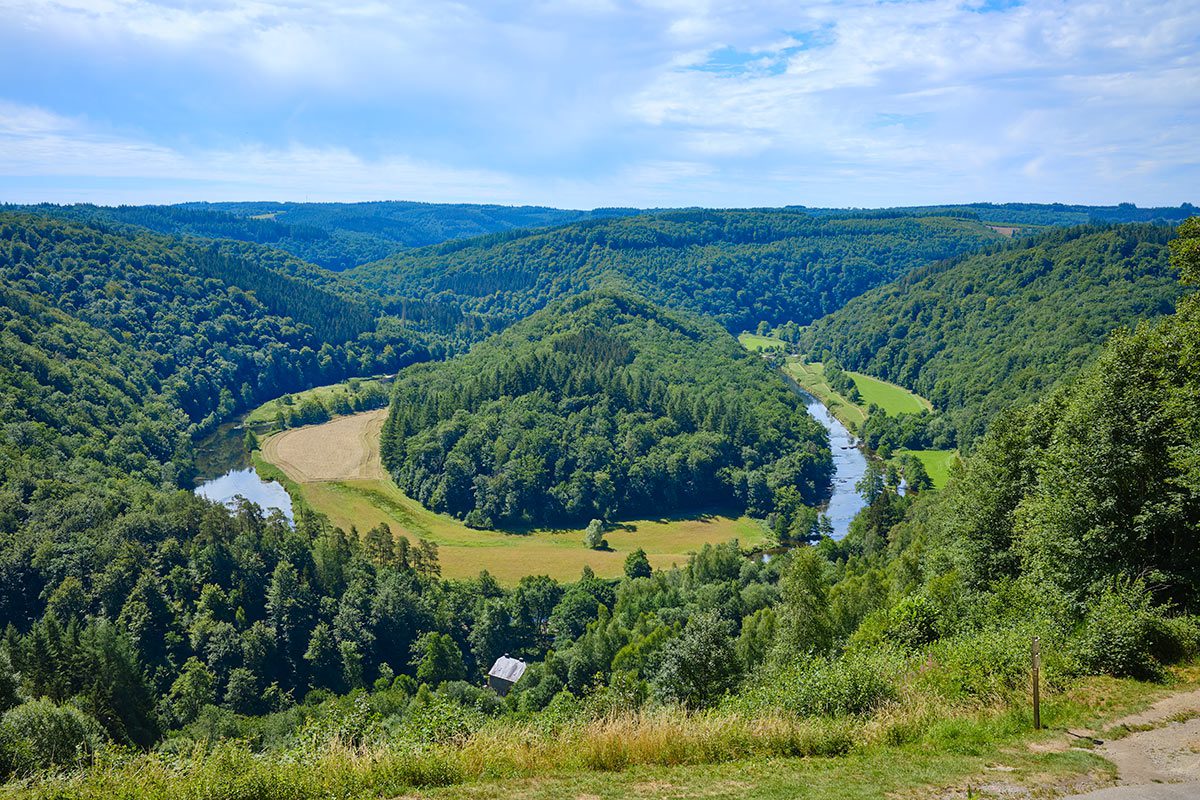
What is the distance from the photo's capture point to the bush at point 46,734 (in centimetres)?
2307

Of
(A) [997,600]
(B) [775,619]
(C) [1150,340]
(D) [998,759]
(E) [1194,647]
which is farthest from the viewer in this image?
(B) [775,619]

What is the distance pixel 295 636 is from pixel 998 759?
54278 mm

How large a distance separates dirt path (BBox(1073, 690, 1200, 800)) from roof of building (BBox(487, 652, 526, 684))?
43.5 meters

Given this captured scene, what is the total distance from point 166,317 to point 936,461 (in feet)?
525

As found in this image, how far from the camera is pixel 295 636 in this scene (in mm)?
57844

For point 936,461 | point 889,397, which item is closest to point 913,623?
point 936,461

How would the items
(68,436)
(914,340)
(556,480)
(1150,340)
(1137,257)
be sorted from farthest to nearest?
1. (914,340)
2. (1137,257)
3. (556,480)
4. (68,436)
5. (1150,340)

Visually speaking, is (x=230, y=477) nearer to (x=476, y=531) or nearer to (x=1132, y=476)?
(x=476, y=531)

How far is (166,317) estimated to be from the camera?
545ft

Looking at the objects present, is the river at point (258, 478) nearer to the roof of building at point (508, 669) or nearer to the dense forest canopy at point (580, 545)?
the dense forest canopy at point (580, 545)

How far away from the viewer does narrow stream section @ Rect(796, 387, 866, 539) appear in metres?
94.6

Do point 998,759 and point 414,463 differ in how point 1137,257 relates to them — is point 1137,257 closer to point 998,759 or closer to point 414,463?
point 414,463

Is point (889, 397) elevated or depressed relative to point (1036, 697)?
depressed

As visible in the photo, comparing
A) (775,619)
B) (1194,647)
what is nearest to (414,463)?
(775,619)
